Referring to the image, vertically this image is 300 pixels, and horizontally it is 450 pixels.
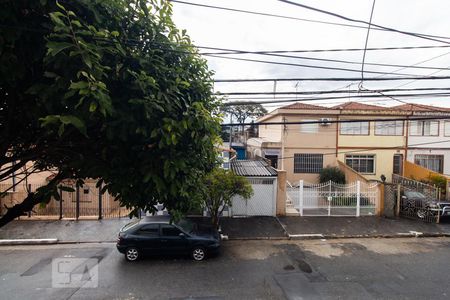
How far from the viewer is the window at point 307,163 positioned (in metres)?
19.8

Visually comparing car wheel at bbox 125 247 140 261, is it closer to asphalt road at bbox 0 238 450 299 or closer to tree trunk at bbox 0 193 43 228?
asphalt road at bbox 0 238 450 299

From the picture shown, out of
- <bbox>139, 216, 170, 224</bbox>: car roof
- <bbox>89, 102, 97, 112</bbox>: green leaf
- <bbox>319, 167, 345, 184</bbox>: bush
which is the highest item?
<bbox>89, 102, 97, 112</bbox>: green leaf

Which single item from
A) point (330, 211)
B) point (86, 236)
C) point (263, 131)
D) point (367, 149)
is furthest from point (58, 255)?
point (263, 131)

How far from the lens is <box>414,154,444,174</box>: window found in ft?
68.1

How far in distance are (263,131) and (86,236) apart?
70.2 feet

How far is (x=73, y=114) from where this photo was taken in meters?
2.39

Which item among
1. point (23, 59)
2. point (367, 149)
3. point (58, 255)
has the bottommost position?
point (58, 255)

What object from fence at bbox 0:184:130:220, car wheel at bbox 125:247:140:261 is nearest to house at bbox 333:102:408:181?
fence at bbox 0:184:130:220

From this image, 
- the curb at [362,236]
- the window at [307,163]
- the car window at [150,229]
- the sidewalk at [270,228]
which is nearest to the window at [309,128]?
the window at [307,163]

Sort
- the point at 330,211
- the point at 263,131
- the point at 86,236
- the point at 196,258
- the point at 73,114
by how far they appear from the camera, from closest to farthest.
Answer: the point at 73,114 < the point at 196,258 < the point at 86,236 < the point at 330,211 < the point at 263,131

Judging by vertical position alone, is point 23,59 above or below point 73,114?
above

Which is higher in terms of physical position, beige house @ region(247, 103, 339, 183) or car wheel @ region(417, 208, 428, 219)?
beige house @ region(247, 103, 339, 183)

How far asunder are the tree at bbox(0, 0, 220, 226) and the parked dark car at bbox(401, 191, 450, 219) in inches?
535

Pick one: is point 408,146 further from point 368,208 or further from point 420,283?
point 420,283
